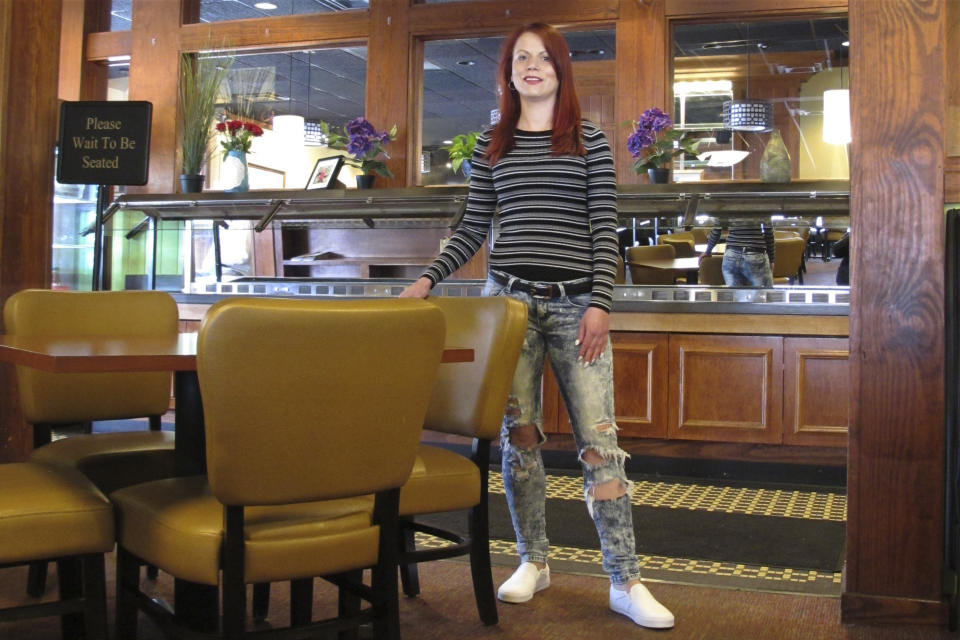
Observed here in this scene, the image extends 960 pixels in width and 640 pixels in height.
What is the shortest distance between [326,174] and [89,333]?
294 cm

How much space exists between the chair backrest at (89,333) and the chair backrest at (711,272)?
2587mm

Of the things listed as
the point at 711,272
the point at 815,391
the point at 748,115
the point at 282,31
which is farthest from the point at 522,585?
the point at 748,115

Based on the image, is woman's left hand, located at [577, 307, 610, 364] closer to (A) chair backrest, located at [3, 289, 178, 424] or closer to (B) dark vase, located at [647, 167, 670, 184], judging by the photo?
(A) chair backrest, located at [3, 289, 178, 424]

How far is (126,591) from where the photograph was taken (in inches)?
72.6

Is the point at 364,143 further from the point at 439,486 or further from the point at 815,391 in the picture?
the point at 439,486

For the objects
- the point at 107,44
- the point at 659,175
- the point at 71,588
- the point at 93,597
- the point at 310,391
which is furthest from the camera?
the point at 107,44

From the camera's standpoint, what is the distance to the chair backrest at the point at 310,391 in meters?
1.45

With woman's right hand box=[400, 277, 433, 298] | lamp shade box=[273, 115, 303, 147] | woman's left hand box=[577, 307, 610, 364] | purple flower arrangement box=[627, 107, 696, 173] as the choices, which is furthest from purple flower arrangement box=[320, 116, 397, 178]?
lamp shade box=[273, 115, 303, 147]

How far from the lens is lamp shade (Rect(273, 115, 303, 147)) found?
30.3 feet

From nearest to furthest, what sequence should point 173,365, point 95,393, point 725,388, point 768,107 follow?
point 173,365, point 95,393, point 725,388, point 768,107

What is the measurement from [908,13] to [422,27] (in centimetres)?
365

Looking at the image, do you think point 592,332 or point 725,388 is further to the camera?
point 725,388

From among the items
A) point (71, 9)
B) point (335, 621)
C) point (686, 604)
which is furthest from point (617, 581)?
point (71, 9)

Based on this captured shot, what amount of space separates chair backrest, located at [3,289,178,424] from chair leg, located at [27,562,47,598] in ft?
1.20
